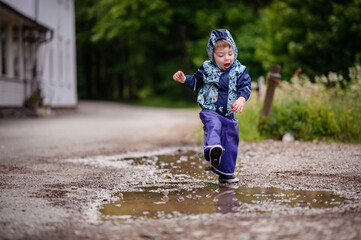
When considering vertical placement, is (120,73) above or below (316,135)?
above

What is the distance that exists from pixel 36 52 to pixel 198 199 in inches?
741

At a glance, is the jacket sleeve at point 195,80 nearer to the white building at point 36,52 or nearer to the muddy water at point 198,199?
the muddy water at point 198,199

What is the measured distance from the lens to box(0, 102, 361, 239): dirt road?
2930mm

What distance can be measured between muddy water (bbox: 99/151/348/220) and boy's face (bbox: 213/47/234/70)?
50.3 inches

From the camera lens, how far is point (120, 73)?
4766 cm

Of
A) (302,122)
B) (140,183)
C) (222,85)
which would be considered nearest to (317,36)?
(302,122)

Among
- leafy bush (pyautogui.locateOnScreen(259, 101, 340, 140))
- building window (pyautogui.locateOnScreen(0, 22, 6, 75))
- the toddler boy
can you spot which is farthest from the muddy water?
building window (pyautogui.locateOnScreen(0, 22, 6, 75))

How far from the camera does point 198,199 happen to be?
400 cm

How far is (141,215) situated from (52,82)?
21283 mm

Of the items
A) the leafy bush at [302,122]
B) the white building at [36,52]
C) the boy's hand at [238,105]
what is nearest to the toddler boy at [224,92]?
the boy's hand at [238,105]

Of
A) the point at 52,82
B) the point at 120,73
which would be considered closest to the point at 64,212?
the point at 52,82

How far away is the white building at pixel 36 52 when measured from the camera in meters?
18.7

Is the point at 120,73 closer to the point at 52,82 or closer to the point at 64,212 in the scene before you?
the point at 52,82

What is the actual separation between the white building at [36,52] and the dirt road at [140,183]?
33.5 ft
